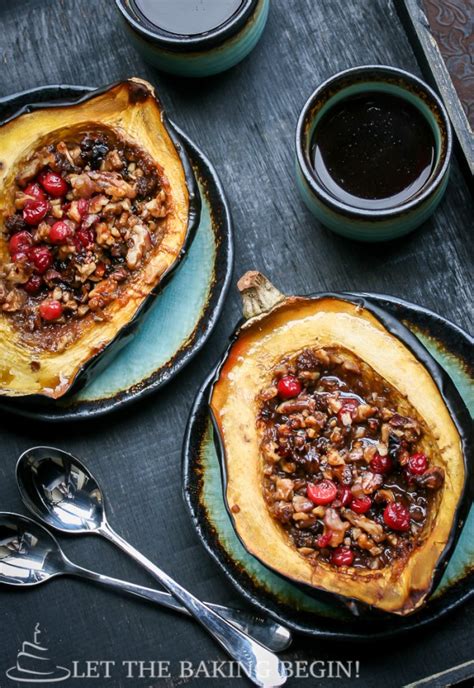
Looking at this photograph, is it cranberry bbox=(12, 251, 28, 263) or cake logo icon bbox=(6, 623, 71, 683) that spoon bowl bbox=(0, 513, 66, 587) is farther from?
cranberry bbox=(12, 251, 28, 263)

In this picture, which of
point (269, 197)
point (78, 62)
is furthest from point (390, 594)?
point (78, 62)

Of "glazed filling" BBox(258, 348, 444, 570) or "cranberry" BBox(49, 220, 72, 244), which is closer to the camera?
"glazed filling" BBox(258, 348, 444, 570)

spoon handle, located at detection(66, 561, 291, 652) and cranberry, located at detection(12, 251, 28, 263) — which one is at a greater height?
cranberry, located at detection(12, 251, 28, 263)

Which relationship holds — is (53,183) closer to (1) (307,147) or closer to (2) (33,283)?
(2) (33,283)

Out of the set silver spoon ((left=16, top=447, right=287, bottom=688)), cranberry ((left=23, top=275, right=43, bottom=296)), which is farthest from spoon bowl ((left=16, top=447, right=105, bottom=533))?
cranberry ((left=23, top=275, right=43, bottom=296))

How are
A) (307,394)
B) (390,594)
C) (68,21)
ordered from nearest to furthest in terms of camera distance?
(390,594), (307,394), (68,21)

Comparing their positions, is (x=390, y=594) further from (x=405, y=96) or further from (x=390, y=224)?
(x=405, y=96)
